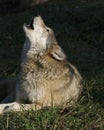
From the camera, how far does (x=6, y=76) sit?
31.4 feet

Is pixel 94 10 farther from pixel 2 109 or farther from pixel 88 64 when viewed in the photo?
pixel 2 109

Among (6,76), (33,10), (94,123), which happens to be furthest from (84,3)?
(94,123)

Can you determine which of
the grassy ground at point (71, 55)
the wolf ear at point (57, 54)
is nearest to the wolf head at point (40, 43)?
the wolf ear at point (57, 54)

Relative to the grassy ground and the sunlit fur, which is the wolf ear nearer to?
the sunlit fur

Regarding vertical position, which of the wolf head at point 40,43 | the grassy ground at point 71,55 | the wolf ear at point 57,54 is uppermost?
the wolf head at point 40,43

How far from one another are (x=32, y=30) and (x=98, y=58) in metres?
4.89

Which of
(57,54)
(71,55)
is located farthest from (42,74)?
(71,55)

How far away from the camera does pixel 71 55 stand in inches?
503

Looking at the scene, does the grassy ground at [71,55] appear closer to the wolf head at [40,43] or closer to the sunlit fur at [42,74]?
the sunlit fur at [42,74]

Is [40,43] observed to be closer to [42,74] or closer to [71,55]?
[42,74]

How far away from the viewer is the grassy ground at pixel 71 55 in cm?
649

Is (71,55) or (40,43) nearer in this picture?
(40,43)

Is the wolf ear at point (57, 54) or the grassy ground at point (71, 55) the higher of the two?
the wolf ear at point (57, 54)

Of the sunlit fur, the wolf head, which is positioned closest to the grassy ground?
the sunlit fur
